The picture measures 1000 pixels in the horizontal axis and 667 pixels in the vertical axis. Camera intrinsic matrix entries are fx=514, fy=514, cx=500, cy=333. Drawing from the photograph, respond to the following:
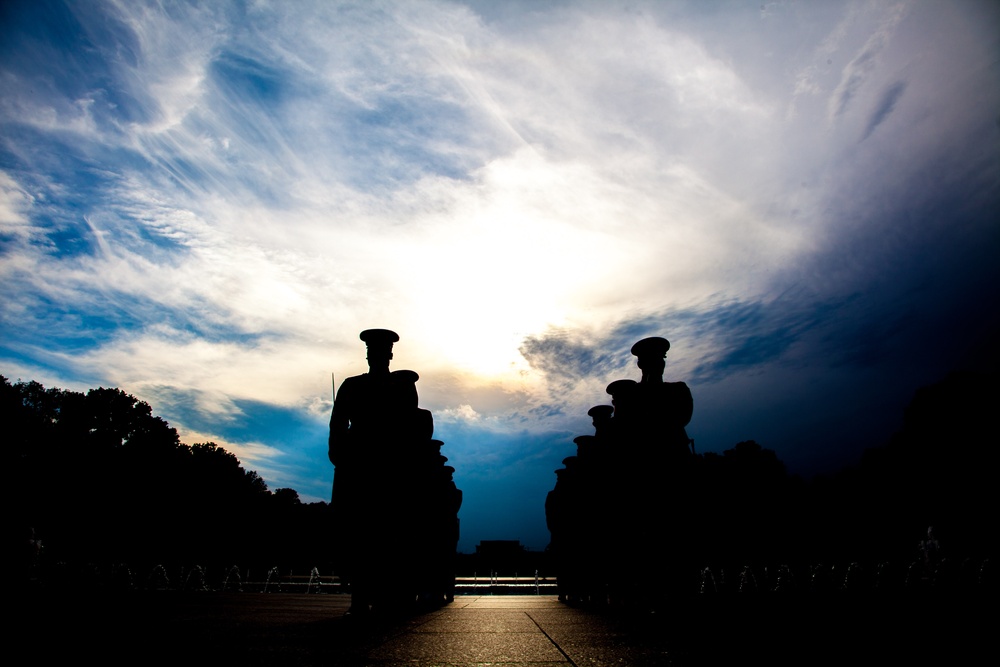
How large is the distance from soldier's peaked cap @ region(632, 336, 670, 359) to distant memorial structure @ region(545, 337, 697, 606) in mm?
13

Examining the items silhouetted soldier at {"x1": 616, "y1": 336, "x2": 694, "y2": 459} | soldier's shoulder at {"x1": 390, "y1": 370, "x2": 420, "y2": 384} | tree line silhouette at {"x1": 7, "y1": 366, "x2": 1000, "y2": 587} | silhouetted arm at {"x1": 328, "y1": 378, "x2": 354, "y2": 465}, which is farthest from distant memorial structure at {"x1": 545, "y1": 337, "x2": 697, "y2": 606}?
tree line silhouette at {"x1": 7, "y1": 366, "x2": 1000, "y2": 587}

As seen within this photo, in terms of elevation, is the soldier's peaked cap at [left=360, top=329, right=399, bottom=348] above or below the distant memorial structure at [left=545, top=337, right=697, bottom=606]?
above

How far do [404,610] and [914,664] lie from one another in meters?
5.62

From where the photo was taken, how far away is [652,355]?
275 inches

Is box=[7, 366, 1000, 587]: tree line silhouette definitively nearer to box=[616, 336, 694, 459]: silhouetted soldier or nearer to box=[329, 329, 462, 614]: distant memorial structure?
box=[616, 336, 694, 459]: silhouetted soldier

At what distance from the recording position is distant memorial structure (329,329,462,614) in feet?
19.9

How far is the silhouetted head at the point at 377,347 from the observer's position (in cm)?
709

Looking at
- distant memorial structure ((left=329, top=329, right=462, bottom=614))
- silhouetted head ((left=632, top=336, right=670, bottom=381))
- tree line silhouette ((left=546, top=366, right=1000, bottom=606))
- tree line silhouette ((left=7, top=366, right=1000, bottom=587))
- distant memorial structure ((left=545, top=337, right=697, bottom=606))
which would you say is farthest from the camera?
tree line silhouette ((left=7, top=366, right=1000, bottom=587))

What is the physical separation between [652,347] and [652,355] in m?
0.11

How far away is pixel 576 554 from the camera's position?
10.9m

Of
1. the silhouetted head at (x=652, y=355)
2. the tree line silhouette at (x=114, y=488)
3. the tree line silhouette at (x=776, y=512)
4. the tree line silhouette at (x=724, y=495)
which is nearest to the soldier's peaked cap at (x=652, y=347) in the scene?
the silhouetted head at (x=652, y=355)

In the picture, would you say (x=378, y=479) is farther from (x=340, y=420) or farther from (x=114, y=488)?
(x=114, y=488)

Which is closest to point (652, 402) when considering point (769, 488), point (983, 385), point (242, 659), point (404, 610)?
point (404, 610)

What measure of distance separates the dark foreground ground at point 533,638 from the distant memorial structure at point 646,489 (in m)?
1.47
